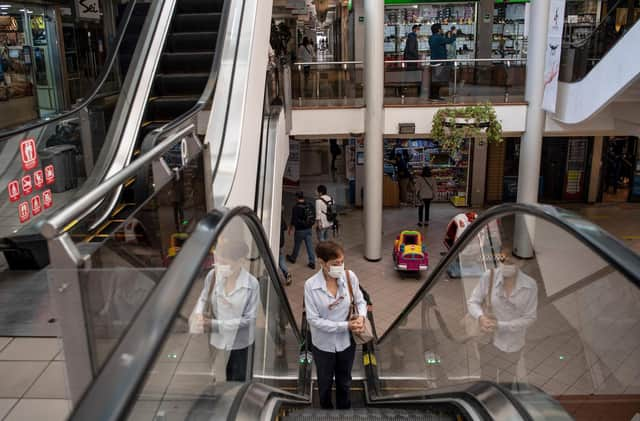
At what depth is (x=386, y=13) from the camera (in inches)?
647

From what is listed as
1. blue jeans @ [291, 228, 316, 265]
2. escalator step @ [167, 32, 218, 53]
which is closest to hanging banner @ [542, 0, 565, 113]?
blue jeans @ [291, 228, 316, 265]

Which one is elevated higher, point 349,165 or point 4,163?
point 4,163

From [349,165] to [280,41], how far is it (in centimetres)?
480

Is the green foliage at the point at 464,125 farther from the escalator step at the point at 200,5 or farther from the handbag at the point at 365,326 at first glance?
the handbag at the point at 365,326

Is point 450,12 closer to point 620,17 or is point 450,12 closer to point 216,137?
point 620,17

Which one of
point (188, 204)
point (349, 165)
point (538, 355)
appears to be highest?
point (188, 204)

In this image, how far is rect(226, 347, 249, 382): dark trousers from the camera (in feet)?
8.69

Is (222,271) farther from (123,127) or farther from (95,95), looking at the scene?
(95,95)

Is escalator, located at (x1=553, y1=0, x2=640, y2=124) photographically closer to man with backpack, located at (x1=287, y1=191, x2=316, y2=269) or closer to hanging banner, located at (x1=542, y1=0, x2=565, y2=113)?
hanging banner, located at (x1=542, y1=0, x2=565, y2=113)

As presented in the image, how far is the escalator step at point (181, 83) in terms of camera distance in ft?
20.1

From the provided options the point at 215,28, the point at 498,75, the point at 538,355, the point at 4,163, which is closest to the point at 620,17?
the point at 498,75

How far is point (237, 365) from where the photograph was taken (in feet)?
9.12

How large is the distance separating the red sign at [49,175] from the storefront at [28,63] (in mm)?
5482

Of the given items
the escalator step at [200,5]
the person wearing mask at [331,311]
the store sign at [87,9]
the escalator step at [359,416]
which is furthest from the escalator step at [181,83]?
the store sign at [87,9]
